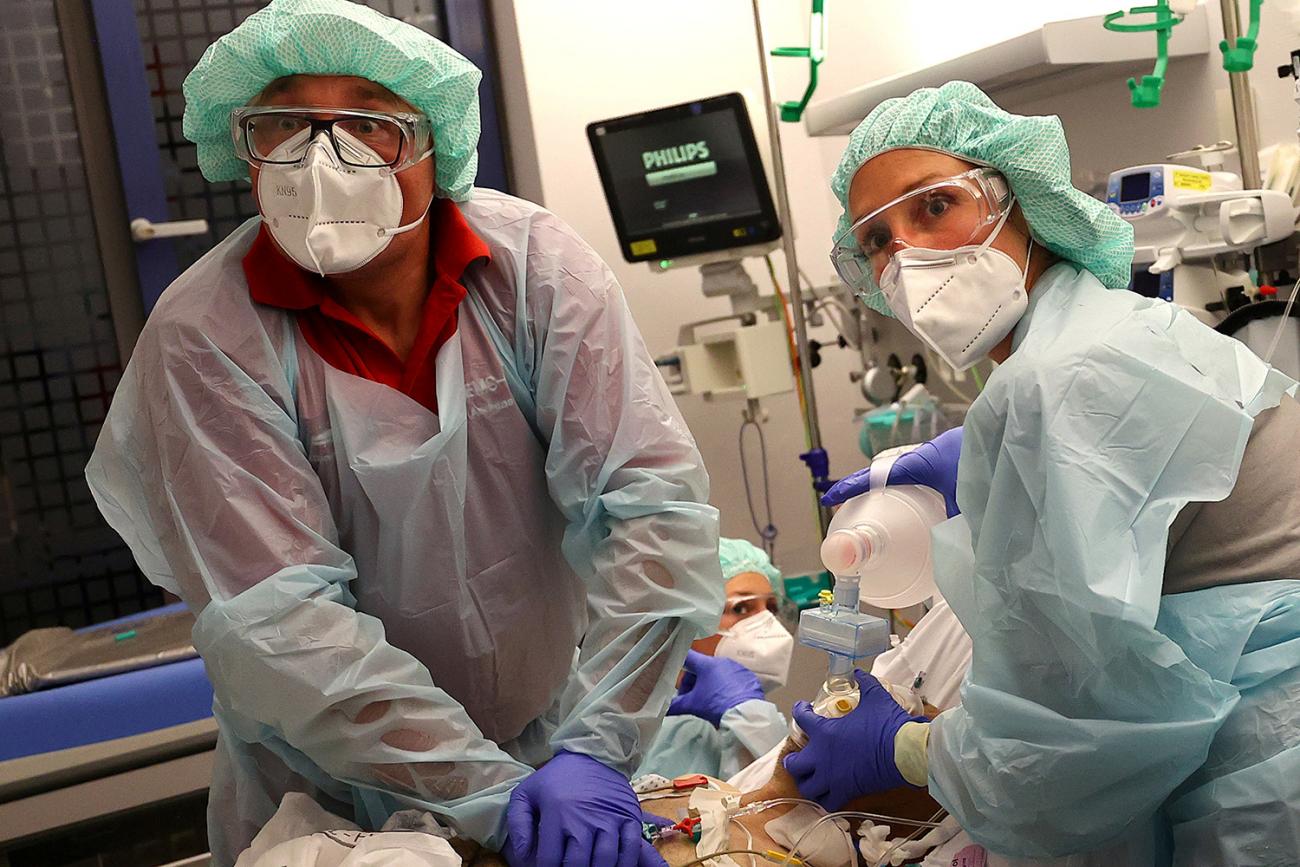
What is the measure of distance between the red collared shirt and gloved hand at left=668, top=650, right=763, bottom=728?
3.37 ft

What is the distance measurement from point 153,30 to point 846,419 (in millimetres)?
2506

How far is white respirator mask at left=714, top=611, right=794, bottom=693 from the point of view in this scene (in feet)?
8.79

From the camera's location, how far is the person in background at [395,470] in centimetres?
143

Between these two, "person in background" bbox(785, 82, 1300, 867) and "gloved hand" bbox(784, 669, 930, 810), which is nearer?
"person in background" bbox(785, 82, 1300, 867)

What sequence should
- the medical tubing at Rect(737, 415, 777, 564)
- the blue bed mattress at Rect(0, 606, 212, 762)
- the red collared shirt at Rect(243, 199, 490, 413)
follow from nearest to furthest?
the red collared shirt at Rect(243, 199, 490, 413) < the blue bed mattress at Rect(0, 606, 212, 762) < the medical tubing at Rect(737, 415, 777, 564)

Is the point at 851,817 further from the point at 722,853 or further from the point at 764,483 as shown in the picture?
the point at 764,483

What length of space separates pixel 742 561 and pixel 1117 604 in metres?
1.79

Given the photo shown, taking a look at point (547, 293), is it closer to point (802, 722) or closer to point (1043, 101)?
point (802, 722)

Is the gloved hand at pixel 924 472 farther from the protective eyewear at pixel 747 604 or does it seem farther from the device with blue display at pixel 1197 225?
the protective eyewear at pixel 747 604

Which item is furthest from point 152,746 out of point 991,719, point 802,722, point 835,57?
point 835,57

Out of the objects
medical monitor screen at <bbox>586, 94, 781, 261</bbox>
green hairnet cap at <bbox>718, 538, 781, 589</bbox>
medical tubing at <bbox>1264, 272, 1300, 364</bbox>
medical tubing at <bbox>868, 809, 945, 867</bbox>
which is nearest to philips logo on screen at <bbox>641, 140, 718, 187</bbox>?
medical monitor screen at <bbox>586, 94, 781, 261</bbox>

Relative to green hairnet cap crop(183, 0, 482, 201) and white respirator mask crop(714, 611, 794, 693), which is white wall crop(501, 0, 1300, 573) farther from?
green hairnet cap crop(183, 0, 482, 201)

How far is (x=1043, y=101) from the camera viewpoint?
3092mm

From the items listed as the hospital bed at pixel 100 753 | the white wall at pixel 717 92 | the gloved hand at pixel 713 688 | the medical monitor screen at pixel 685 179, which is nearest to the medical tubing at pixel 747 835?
the gloved hand at pixel 713 688
